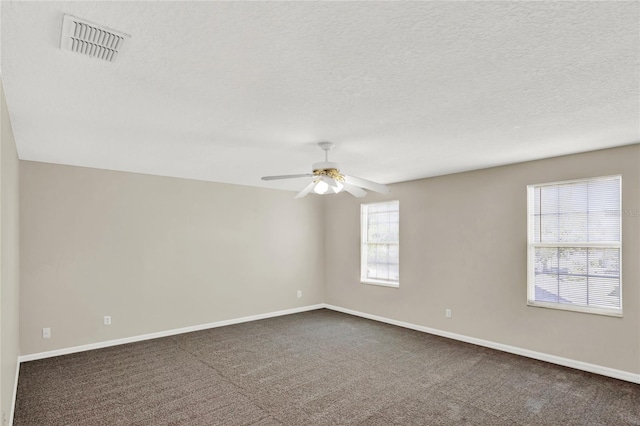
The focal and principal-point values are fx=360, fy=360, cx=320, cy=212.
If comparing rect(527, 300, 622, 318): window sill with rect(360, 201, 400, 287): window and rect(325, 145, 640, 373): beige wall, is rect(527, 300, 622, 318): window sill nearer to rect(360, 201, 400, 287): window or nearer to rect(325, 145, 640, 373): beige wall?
rect(325, 145, 640, 373): beige wall

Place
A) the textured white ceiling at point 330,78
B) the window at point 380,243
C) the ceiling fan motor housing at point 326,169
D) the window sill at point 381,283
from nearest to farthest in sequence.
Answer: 1. the textured white ceiling at point 330,78
2. the ceiling fan motor housing at point 326,169
3. the window sill at point 381,283
4. the window at point 380,243

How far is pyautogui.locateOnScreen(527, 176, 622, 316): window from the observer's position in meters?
3.82

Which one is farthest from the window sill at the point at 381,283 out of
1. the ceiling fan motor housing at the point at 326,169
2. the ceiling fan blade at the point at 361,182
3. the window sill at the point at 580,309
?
the ceiling fan motor housing at the point at 326,169

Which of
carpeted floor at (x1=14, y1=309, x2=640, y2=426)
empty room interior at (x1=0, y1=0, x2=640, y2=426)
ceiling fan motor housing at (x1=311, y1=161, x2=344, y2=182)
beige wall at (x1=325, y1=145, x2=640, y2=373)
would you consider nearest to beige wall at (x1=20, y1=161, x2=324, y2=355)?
empty room interior at (x1=0, y1=0, x2=640, y2=426)

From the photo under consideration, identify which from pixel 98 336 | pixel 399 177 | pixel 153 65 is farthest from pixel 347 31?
pixel 98 336

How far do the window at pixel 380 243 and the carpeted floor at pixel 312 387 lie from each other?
4.93ft

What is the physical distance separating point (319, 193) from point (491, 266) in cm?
258

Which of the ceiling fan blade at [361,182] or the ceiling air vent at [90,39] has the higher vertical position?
the ceiling air vent at [90,39]

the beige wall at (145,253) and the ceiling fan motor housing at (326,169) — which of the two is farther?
the beige wall at (145,253)

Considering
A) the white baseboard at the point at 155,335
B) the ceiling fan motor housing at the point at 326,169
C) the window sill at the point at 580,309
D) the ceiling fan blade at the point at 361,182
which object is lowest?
the white baseboard at the point at 155,335

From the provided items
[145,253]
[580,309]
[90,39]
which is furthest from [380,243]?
[90,39]

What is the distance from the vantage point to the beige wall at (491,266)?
3.68m

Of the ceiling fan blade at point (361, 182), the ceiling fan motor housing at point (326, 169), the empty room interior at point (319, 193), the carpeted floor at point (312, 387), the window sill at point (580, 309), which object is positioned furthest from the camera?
the window sill at point (580, 309)

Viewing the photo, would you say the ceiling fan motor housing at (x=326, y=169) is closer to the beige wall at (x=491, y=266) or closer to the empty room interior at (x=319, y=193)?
the empty room interior at (x=319, y=193)
